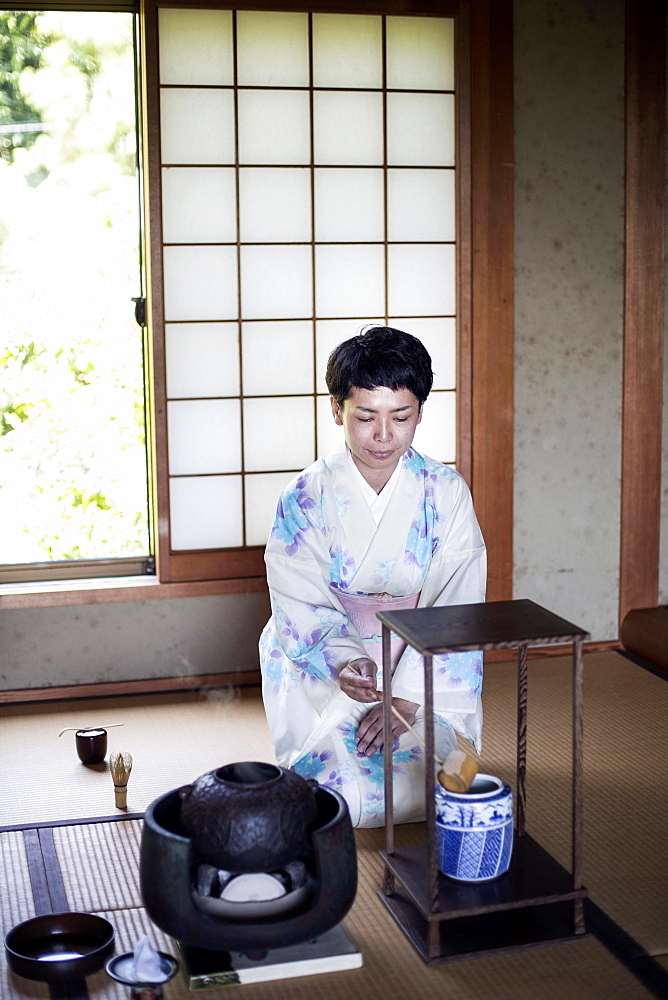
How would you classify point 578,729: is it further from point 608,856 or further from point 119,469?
point 119,469

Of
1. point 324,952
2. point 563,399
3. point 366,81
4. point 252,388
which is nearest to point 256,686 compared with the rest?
point 252,388

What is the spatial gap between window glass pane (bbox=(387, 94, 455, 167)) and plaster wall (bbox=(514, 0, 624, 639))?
0.89 feet

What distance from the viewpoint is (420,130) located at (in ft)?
14.0

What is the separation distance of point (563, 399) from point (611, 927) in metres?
2.51

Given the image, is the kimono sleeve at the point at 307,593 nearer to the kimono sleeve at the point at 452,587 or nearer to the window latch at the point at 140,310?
the kimono sleeve at the point at 452,587

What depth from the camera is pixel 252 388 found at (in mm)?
4227

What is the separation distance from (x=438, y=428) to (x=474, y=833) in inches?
94.4

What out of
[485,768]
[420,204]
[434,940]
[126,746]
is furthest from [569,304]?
[434,940]

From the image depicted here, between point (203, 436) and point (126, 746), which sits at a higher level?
point (203, 436)

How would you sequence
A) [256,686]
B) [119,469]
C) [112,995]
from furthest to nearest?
[119,469], [256,686], [112,995]

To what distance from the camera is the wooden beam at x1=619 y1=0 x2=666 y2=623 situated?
4.34 meters

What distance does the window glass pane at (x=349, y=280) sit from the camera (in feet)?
13.9

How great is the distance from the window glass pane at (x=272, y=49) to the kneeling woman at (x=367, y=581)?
5.48 ft

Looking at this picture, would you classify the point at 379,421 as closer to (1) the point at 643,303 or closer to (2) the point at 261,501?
(2) the point at 261,501
